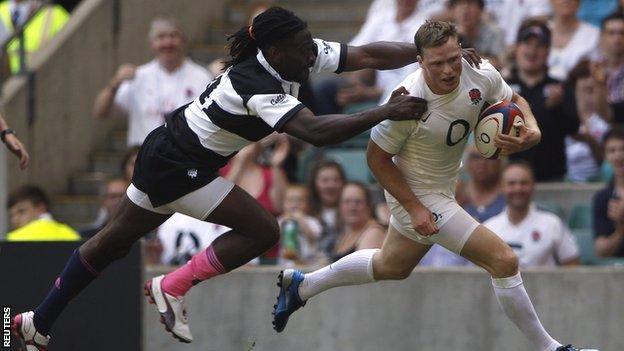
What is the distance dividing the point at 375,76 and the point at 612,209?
3.00 m

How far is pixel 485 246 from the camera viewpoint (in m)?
8.56

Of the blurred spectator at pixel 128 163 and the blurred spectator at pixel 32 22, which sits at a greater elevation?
the blurred spectator at pixel 128 163

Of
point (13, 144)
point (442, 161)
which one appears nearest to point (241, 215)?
point (442, 161)

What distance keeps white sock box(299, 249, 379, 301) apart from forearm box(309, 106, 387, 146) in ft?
4.12

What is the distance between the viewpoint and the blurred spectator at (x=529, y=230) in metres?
11.0

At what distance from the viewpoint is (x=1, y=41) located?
15023 millimetres

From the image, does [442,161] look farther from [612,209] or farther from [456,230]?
[612,209]

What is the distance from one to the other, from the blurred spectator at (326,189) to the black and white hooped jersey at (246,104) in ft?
10.7

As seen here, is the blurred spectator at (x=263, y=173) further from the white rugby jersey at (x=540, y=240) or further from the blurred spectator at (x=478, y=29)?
the white rugby jersey at (x=540, y=240)

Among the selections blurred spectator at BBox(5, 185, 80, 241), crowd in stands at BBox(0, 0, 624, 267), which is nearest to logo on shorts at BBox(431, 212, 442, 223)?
crowd in stands at BBox(0, 0, 624, 267)

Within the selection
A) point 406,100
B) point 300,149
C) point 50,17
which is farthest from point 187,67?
point 406,100

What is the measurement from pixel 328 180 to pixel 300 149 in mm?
1104

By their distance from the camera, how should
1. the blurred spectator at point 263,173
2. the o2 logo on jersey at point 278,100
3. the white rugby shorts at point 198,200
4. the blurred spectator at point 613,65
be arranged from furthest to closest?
1. the blurred spectator at point 263,173
2. the blurred spectator at point 613,65
3. the white rugby shorts at point 198,200
4. the o2 logo on jersey at point 278,100

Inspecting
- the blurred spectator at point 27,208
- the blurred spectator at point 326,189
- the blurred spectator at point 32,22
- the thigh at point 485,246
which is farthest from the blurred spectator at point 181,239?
the thigh at point 485,246
